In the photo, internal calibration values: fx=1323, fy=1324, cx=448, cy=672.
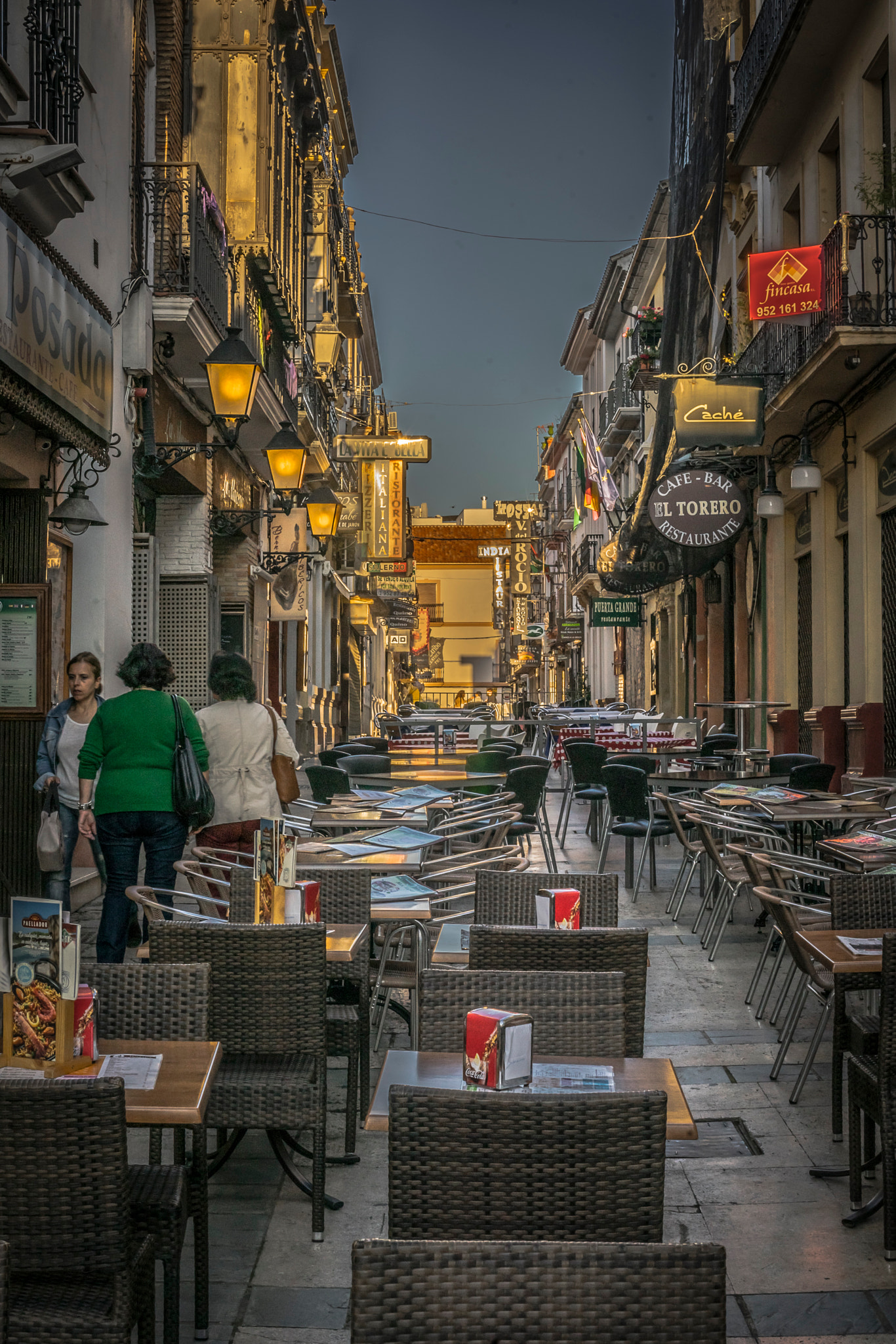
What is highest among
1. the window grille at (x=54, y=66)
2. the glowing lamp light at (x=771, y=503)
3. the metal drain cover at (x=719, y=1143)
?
the window grille at (x=54, y=66)

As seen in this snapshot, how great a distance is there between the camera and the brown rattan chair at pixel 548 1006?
332 cm

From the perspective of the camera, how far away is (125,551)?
37.9 ft

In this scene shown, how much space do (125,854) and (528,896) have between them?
8.77 feet

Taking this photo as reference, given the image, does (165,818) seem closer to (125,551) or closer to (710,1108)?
(710,1108)

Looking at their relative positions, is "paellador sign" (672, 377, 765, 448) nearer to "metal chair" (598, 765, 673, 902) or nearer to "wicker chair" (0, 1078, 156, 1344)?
"metal chair" (598, 765, 673, 902)

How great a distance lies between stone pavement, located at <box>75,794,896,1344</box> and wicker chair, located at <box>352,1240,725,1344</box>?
1.64 meters

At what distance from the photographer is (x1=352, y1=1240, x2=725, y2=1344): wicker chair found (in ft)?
6.04

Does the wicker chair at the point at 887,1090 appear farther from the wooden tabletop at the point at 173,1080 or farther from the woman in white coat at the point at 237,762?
the woman in white coat at the point at 237,762

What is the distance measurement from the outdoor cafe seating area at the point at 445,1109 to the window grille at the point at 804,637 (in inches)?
397

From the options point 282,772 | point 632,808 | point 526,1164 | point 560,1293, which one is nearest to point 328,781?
point 632,808

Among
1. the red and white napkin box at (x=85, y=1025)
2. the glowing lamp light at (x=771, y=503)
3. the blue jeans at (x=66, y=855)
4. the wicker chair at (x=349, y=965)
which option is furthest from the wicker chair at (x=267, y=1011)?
the glowing lamp light at (x=771, y=503)

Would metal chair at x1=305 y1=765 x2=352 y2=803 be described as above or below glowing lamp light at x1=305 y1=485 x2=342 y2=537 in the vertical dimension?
below

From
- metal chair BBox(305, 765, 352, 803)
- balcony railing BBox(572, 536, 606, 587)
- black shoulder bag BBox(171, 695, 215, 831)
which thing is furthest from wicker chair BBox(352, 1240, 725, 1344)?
balcony railing BBox(572, 536, 606, 587)

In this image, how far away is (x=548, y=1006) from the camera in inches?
131
